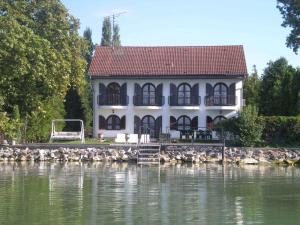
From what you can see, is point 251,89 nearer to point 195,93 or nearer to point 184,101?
point 195,93

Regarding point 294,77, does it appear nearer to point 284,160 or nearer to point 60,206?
point 284,160

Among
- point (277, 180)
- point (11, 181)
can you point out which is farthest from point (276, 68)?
point (11, 181)

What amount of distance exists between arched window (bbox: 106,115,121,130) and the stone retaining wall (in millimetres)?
11489

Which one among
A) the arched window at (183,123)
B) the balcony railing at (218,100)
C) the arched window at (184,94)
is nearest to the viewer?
the balcony railing at (218,100)

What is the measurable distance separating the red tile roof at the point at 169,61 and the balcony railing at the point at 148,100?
1732 millimetres

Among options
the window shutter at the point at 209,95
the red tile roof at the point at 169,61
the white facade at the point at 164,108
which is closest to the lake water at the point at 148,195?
the white facade at the point at 164,108

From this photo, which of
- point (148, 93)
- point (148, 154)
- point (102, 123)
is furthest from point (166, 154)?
point (102, 123)

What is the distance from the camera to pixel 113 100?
43.8 metres

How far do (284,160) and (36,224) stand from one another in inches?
793

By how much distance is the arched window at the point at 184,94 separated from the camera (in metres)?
43.4

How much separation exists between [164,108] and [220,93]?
4.25 m

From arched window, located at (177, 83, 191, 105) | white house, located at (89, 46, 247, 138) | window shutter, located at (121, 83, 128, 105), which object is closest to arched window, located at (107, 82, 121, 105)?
white house, located at (89, 46, 247, 138)

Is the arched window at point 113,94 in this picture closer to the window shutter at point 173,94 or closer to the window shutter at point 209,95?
the window shutter at point 173,94

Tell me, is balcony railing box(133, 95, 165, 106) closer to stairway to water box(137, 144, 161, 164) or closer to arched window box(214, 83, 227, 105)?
arched window box(214, 83, 227, 105)
